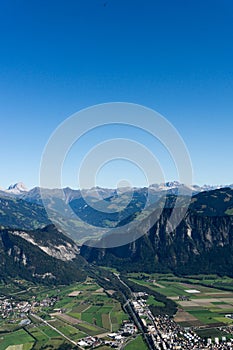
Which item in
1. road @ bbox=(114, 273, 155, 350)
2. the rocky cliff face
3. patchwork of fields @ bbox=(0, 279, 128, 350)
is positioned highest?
the rocky cliff face

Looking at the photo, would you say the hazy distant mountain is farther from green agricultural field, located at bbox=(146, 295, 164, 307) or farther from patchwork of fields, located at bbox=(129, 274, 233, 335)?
green agricultural field, located at bbox=(146, 295, 164, 307)

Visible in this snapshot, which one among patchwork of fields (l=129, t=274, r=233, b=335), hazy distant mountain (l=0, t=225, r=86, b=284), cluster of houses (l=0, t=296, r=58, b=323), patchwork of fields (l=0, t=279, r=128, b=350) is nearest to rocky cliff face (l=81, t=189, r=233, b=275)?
patchwork of fields (l=129, t=274, r=233, b=335)

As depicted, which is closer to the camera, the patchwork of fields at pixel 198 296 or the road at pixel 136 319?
the road at pixel 136 319

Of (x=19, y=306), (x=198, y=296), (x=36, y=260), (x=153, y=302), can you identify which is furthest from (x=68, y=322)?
(x=36, y=260)

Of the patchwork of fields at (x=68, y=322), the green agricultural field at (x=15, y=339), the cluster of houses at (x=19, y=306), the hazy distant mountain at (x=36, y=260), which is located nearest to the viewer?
the green agricultural field at (x=15, y=339)

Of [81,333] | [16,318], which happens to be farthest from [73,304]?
[81,333]

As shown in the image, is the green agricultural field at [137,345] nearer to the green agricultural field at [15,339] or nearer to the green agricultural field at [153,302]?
the green agricultural field at [15,339]

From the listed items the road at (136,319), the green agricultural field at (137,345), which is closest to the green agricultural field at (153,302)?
the road at (136,319)

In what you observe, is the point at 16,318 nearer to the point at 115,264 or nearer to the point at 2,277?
the point at 2,277

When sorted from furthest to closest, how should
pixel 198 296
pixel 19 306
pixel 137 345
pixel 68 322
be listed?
pixel 198 296
pixel 19 306
pixel 68 322
pixel 137 345

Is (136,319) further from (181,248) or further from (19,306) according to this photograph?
(181,248)

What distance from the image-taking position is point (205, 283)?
140 meters

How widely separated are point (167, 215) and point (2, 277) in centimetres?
8971

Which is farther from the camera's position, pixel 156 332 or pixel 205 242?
pixel 205 242
